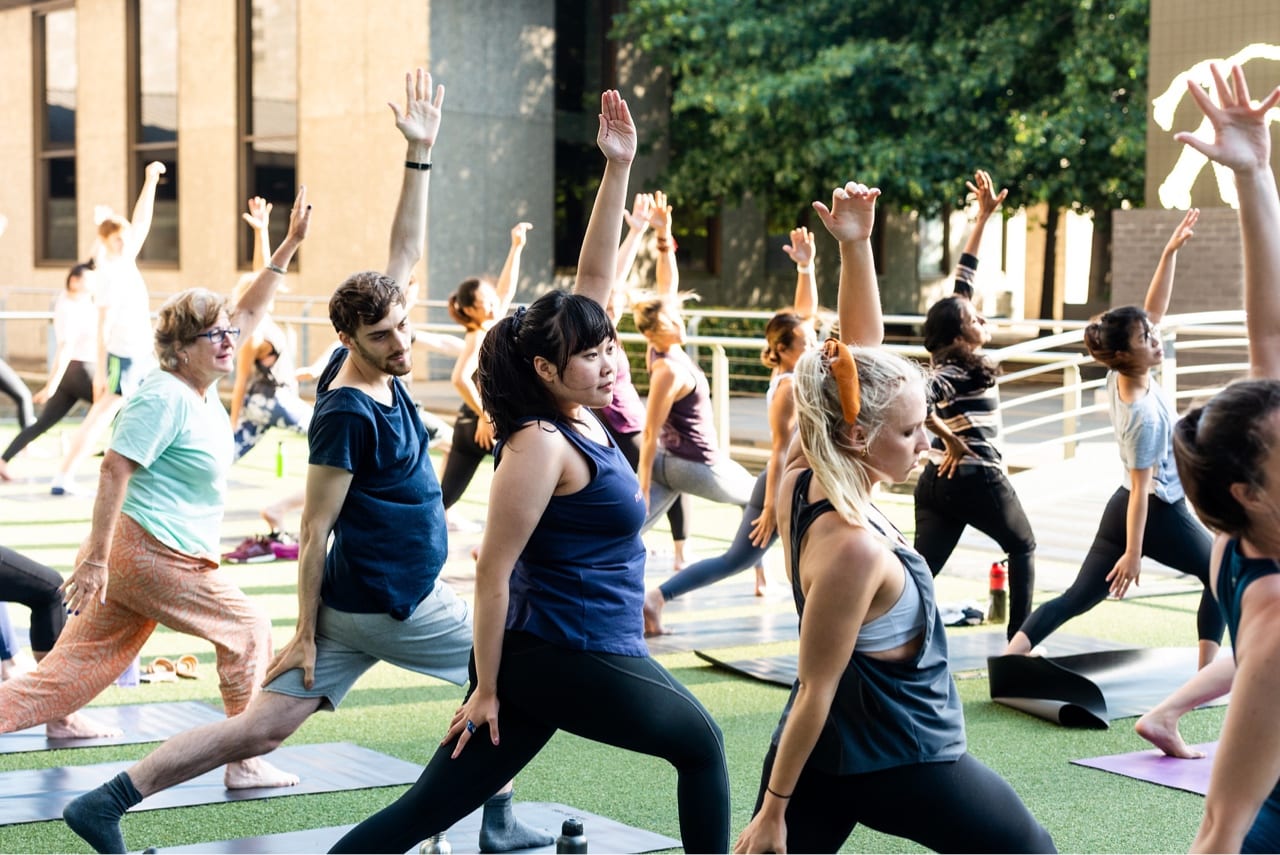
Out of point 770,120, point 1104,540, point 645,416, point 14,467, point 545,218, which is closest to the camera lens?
point 1104,540

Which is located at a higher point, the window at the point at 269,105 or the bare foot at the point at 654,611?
the window at the point at 269,105

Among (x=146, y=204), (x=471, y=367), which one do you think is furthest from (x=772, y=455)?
(x=146, y=204)

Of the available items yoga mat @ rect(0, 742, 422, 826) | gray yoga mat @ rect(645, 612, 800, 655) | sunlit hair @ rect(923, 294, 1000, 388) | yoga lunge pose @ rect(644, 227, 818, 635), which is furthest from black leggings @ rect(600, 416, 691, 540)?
yoga mat @ rect(0, 742, 422, 826)

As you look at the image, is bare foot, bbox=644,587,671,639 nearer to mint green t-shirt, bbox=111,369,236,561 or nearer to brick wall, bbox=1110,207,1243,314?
mint green t-shirt, bbox=111,369,236,561

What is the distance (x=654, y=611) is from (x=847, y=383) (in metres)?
4.86

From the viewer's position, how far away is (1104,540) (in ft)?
21.3

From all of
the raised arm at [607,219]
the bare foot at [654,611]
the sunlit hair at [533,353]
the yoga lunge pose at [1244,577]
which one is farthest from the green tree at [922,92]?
the yoga lunge pose at [1244,577]

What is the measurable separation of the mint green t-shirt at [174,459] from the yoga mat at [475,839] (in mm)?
871

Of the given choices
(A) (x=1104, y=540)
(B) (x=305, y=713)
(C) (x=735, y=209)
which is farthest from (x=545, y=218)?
(B) (x=305, y=713)

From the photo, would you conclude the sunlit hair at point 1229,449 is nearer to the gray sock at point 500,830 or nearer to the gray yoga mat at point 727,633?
the gray sock at point 500,830

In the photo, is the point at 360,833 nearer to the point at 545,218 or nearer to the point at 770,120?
the point at 770,120

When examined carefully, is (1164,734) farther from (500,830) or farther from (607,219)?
(607,219)

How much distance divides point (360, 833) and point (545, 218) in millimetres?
21406

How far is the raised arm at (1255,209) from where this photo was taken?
2.98 m
